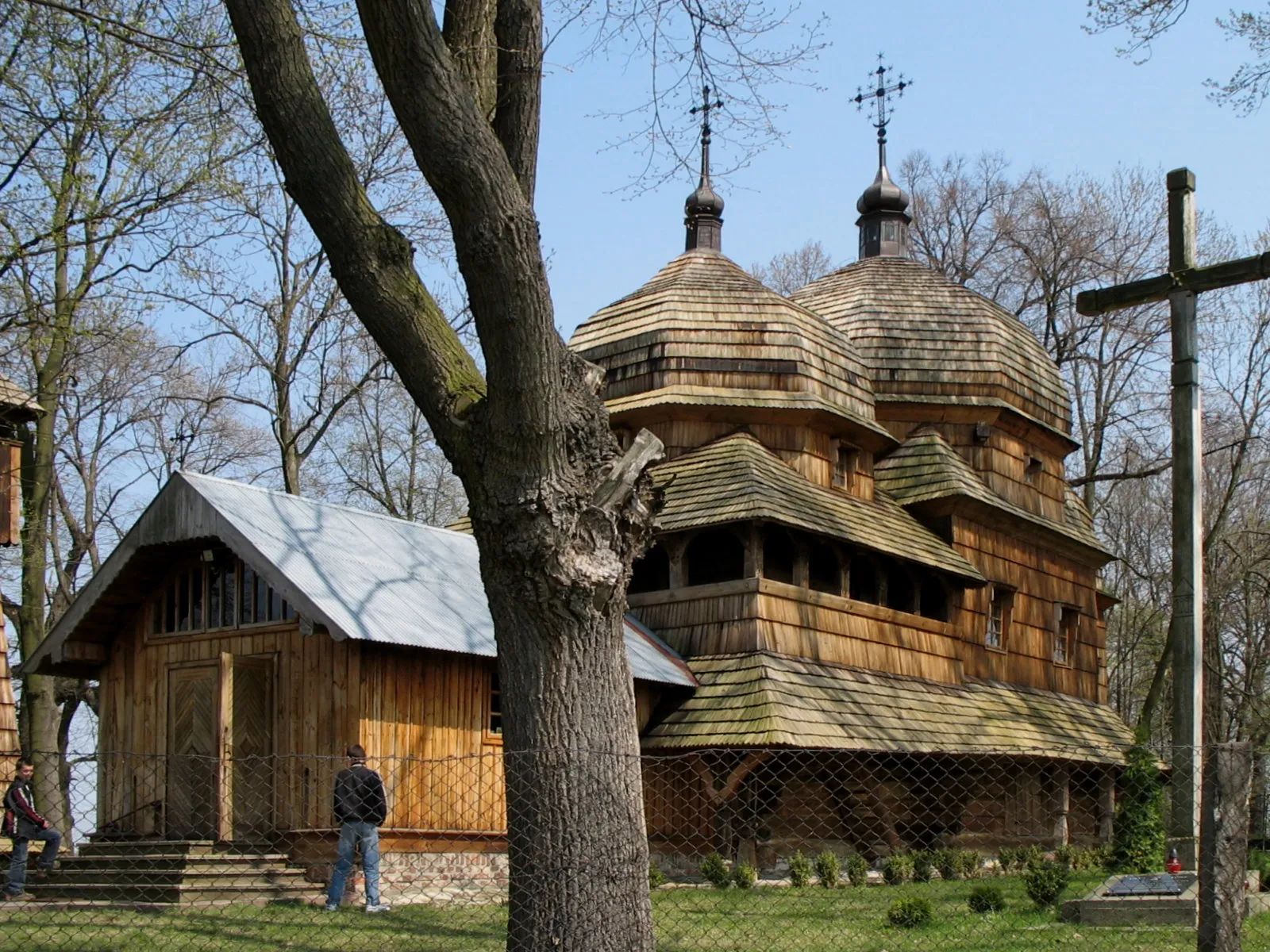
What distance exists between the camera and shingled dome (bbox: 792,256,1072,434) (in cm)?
2691

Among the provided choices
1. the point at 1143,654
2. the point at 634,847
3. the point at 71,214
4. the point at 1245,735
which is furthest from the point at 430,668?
the point at 1143,654

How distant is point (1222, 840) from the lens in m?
7.50

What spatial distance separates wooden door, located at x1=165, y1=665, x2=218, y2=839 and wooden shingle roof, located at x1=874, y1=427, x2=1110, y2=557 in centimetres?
1243

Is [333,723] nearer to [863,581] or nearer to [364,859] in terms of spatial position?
[364,859]

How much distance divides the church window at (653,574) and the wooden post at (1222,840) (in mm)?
14129

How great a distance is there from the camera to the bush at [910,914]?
38.7 feet

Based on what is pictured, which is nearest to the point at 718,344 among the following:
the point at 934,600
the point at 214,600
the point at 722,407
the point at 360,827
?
the point at 722,407

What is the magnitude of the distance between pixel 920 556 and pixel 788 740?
5.79 metres

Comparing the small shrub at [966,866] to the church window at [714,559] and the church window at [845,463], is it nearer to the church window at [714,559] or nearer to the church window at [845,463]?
the church window at [714,559]

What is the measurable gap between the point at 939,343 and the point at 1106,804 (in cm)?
858

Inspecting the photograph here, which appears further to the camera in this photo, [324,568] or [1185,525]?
[324,568]

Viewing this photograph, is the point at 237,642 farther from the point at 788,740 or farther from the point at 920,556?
the point at 920,556

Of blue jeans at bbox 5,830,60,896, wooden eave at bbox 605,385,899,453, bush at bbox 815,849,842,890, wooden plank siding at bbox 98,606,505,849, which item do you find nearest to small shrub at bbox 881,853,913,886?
bush at bbox 815,849,842,890

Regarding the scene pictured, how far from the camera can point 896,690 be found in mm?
21375
